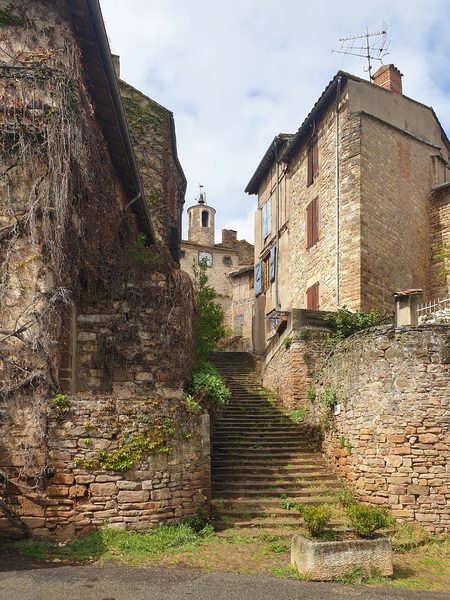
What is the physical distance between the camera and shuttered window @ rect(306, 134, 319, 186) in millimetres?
18078

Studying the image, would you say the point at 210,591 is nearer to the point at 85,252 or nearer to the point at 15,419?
the point at 15,419

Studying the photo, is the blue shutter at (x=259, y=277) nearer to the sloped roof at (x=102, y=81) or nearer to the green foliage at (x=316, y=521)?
the sloped roof at (x=102, y=81)

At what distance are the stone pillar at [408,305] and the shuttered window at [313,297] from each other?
19.6ft

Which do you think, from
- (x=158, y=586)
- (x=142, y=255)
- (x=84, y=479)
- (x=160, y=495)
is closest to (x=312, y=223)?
(x=142, y=255)

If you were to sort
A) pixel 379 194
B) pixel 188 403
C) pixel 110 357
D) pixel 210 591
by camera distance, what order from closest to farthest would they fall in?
pixel 210 591 < pixel 188 403 < pixel 110 357 < pixel 379 194

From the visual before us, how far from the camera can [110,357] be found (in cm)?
971

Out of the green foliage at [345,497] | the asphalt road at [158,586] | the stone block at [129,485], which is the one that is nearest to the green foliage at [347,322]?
the green foliage at [345,497]

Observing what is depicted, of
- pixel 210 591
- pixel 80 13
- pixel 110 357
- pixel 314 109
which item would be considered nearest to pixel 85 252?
pixel 110 357

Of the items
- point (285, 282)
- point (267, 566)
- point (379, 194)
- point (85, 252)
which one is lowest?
point (267, 566)

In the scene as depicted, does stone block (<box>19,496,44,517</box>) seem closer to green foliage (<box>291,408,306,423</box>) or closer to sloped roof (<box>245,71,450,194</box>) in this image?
green foliage (<box>291,408,306,423</box>)

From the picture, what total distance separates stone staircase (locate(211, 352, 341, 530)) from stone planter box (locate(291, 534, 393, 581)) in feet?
6.26

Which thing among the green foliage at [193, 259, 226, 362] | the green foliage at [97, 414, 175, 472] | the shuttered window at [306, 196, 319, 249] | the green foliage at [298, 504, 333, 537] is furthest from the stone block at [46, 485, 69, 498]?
the shuttered window at [306, 196, 319, 249]

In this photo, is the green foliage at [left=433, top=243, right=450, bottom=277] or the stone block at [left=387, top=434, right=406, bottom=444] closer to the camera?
the stone block at [left=387, top=434, right=406, bottom=444]

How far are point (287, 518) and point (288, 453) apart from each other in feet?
8.52
